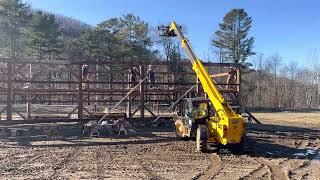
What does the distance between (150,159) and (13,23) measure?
150 feet

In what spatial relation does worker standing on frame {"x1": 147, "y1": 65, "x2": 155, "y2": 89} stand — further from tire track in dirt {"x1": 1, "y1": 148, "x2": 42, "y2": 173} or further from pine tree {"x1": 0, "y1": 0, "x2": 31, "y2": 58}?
pine tree {"x1": 0, "y1": 0, "x2": 31, "y2": 58}

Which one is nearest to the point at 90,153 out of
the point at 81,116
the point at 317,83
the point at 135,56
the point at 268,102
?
the point at 81,116

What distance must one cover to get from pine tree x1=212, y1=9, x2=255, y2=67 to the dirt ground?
126 ft

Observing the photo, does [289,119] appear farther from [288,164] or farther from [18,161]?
[18,161]

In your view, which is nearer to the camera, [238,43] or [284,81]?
[238,43]

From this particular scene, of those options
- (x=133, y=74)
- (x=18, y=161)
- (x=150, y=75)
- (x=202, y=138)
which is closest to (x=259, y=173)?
(x=202, y=138)

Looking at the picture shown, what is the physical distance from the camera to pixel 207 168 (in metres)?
12.3

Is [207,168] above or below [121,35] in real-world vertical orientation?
below

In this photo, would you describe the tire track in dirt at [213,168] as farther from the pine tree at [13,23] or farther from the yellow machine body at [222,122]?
the pine tree at [13,23]

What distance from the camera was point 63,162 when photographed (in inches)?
508

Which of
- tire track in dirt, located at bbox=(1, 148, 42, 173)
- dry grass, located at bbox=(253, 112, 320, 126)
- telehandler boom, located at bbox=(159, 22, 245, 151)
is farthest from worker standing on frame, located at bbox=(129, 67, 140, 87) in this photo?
dry grass, located at bbox=(253, 112, 320, 126)

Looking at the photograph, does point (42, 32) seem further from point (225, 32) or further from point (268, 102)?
point (268, 102)

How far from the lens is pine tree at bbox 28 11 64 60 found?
5181 centimetres

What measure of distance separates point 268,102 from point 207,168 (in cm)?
5144
